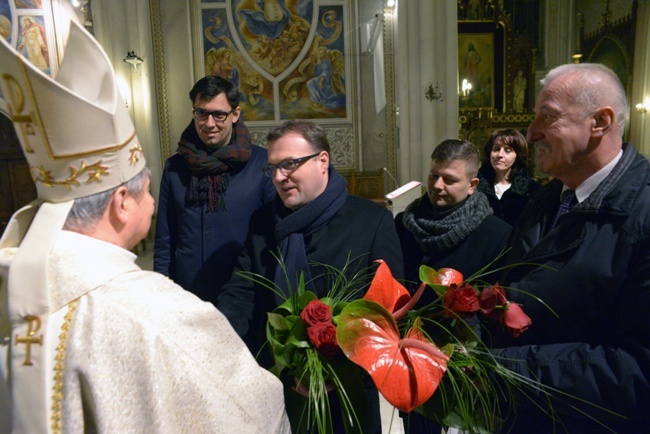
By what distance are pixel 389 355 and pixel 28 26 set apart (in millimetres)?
9419

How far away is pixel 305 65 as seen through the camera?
9.86m

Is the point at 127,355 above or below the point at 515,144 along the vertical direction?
below

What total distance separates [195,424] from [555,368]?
91 cm

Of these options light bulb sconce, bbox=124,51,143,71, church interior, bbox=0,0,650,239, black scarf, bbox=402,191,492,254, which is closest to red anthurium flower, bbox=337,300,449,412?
black scarf, bbox=402,191,492,254

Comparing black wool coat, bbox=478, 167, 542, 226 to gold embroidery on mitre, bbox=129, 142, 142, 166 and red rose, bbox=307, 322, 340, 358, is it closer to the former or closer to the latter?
red rose, bbox=307, 322, 340, 358

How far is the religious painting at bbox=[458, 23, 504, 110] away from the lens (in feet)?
43.2

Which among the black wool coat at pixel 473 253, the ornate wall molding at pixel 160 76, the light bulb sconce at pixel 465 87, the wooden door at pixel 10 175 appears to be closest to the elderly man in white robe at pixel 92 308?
the black wool coat at pixel 473 253

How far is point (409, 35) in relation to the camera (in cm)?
794

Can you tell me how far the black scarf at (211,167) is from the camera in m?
2.32

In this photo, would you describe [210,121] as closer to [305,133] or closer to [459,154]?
[305,133]

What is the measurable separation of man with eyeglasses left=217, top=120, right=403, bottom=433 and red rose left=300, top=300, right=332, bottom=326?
48cm

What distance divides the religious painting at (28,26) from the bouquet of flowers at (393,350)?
345 inches

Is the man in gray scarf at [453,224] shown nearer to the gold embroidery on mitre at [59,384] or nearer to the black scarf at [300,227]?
the black scarf at [300,227]

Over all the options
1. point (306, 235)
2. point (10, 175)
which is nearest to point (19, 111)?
point (306, 235)
